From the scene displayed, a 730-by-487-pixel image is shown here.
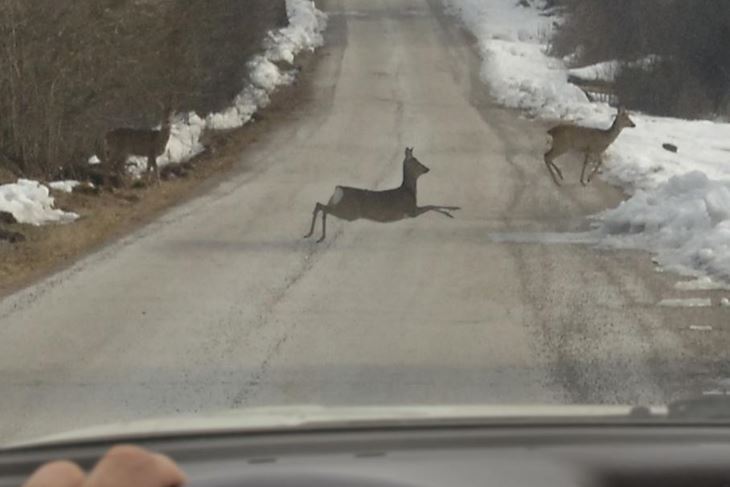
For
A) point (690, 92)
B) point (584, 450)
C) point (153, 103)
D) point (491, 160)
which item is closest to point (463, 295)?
point (584, 450)

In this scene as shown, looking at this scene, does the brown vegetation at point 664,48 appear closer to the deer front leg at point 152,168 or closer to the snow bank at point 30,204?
the deer front leg at point 152,168

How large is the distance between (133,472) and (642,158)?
1970 centimetres

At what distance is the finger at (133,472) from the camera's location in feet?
6.13

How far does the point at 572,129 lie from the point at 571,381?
12476mm

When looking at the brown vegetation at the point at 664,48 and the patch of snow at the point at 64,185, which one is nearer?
the patch of snow at the point at 64,185

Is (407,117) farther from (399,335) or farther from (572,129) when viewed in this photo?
(399,335)

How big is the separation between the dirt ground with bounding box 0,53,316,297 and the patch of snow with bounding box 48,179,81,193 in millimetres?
236

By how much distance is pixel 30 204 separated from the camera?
16.3 meters

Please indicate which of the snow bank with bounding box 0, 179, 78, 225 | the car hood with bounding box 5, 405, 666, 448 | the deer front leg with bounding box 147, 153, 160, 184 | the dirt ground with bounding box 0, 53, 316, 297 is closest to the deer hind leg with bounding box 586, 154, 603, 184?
the dirt ground with bounding box 0, 53, 316, 297

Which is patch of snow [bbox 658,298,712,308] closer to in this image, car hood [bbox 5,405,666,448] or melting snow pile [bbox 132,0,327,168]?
car hood [bbox 5,405,666,448]

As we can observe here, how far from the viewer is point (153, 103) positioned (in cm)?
2461

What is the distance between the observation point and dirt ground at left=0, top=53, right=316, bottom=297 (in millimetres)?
13531

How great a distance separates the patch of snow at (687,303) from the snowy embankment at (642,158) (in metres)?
0.73

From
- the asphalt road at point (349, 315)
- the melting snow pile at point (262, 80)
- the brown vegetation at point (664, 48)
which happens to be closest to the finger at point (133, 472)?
the asphalt road at point (349, 315)
